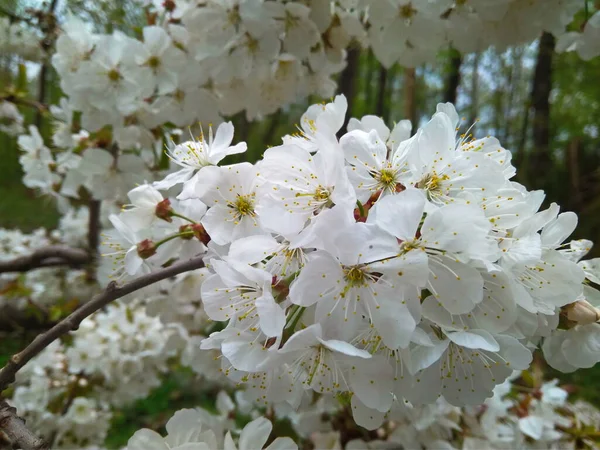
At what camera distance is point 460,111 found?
4727 mm

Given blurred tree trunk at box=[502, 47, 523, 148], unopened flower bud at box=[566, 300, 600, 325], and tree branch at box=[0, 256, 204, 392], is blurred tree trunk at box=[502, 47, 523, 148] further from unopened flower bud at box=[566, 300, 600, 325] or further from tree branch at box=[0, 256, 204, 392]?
tree branch at box=[0, 256, 204, 392]

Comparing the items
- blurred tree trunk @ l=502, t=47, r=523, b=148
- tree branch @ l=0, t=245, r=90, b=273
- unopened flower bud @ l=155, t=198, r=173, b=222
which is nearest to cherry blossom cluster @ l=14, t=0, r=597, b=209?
tree branch @ l=0, t=245, r=90, b=273

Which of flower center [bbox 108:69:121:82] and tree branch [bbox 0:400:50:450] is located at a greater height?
flower center [bbox 108:69:121:82]

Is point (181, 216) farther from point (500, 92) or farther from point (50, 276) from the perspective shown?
point (500, 92)

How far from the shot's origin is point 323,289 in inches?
21.7

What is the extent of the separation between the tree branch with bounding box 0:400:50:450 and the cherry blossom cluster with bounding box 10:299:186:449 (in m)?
0.95

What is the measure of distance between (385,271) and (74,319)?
464 mm

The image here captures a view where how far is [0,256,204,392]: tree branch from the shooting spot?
0.67m

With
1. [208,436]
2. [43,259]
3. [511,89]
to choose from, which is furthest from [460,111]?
[208,436]

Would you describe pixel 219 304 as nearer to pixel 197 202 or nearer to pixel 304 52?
pixel 197 202

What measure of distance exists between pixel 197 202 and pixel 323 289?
322 millimetres

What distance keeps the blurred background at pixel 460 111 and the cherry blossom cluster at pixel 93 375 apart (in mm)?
494

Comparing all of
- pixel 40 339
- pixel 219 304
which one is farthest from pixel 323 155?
pixel 40 339

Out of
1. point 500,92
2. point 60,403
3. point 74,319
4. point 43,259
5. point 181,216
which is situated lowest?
point 60,403
